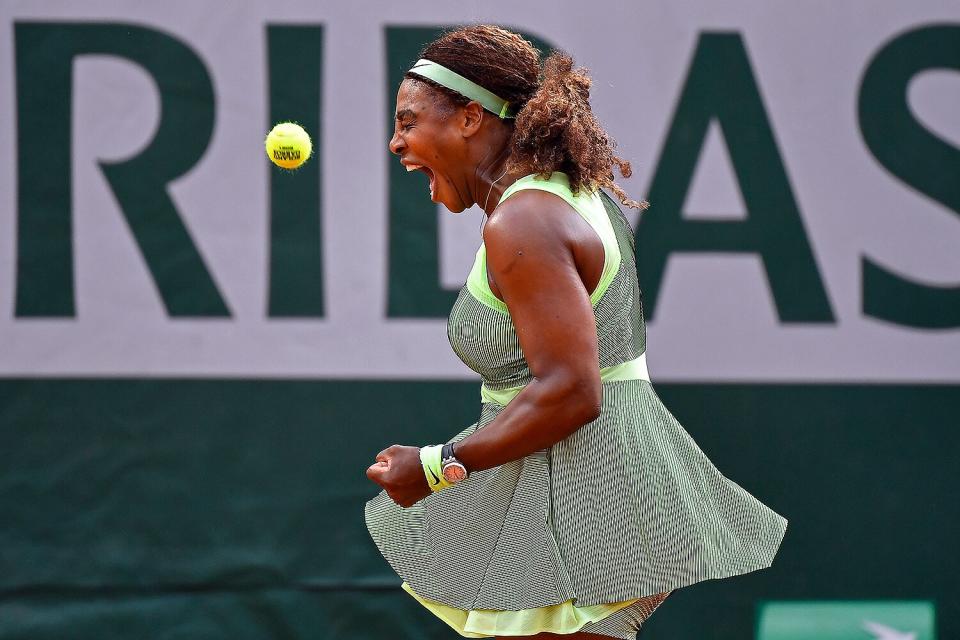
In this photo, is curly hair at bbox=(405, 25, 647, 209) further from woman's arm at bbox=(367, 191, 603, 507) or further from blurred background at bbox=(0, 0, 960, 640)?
blurred background at bbox=(0, 0, 960, 640)

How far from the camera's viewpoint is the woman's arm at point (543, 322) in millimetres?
1971

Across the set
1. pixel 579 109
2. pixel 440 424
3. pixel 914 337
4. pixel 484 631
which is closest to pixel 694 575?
pixel 484 631

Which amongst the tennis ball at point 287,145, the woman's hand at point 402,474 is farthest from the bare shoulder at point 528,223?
the tennis ball at point 287,145

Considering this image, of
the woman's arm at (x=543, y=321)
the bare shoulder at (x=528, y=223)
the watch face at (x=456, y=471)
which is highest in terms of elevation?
the bare shoulder at (x=528, y=223)

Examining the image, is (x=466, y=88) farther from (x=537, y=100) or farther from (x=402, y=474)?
(x=402, y=474)

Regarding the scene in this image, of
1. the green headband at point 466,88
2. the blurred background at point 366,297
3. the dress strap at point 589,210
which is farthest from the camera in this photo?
the blurred background at point 366,297

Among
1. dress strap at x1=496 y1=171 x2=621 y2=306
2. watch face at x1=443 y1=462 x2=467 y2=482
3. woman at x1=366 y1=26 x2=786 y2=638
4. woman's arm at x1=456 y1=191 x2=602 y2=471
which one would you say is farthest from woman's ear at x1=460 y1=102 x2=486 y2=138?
watch face at x1=443 y1=462 x2=467 y2=482

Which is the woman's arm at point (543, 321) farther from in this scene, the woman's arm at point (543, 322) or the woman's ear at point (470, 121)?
the woman's ear at point (470, 121)

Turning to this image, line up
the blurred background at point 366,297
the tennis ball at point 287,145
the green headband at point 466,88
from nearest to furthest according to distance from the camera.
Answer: the green headband at point 466,88 < the tennis ball at point 287,145 < the blurred background at point 366,297

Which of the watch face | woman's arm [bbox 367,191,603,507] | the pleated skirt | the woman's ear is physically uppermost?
the woman's ear

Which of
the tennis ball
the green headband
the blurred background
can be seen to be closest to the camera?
the green headband

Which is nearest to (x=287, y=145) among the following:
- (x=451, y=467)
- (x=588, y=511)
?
(x=451, y=467)

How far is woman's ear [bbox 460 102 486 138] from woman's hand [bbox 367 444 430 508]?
1.86ft

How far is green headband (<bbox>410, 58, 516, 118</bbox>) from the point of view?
88.3 inches
